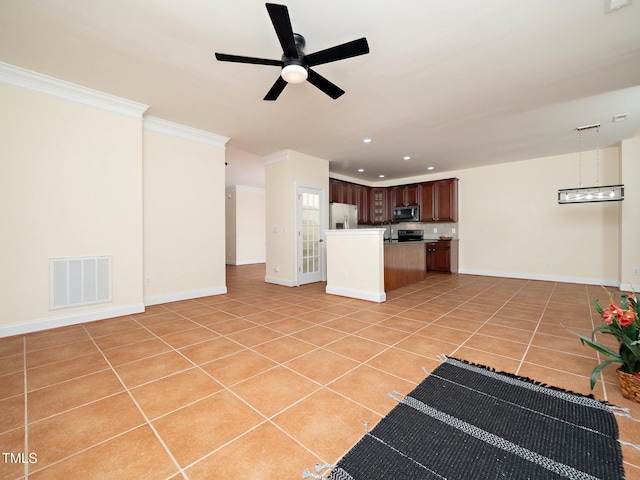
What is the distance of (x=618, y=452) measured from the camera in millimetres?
1293

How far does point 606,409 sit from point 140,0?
4097 millimetres

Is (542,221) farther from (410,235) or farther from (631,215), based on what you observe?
(410,235)

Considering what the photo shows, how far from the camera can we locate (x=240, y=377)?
2006mm

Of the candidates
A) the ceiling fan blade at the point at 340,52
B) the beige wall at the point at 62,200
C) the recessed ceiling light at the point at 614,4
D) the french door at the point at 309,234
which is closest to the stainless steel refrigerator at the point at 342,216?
the french door at the point at 309,234

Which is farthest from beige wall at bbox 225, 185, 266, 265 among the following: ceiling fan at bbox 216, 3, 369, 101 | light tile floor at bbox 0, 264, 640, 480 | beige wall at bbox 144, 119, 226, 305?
ceiling fan at bbox 216, 3, 369, 101

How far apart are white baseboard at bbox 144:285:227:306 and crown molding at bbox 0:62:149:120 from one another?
2.57 metres

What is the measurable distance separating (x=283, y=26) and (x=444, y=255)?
6.65m

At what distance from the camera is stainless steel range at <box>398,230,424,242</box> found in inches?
296

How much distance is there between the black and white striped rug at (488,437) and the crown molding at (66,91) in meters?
4.38

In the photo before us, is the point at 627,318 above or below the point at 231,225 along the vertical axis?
below

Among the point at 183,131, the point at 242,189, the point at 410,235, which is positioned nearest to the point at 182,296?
the point at 183,131

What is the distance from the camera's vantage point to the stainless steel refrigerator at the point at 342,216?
6590mm

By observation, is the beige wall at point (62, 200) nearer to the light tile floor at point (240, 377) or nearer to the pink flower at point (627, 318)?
the light tile floor at point (240, 377)

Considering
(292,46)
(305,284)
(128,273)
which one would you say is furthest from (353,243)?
(128,273)
